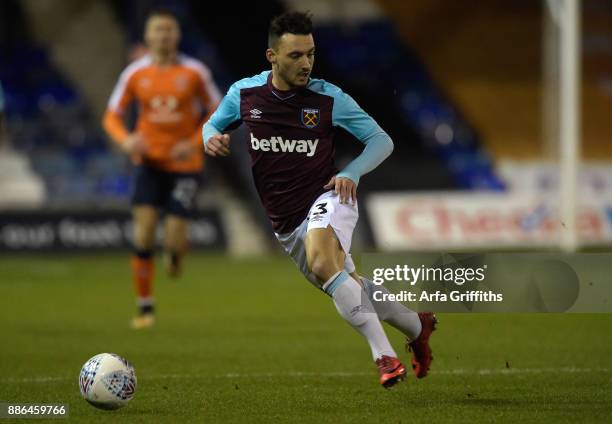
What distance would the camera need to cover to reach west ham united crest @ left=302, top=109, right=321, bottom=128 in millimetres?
6688

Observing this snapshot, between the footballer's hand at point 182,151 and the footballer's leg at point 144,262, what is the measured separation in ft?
1.62

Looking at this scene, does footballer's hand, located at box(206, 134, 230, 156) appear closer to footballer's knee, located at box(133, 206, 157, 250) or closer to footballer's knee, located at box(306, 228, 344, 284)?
footballer's knee, located at box(306, 228, 344, 284)

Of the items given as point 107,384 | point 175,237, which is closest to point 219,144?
point 107,384

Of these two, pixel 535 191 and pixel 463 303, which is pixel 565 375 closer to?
pixel 463 303

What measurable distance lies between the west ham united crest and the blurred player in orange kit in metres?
4.30

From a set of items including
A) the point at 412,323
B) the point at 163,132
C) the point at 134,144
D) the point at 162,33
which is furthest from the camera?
the point at 163,132

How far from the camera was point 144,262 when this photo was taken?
10.8 meters

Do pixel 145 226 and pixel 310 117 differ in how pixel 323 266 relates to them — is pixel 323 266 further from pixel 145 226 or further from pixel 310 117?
pixel 145 226

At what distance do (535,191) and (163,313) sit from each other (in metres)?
10.6

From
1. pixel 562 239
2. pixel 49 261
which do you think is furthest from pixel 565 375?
pixel 49 261

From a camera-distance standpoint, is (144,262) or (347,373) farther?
(144,262)

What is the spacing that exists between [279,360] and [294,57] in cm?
257

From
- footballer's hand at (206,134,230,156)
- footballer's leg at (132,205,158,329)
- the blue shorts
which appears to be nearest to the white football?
footballer's hand at (206,134,230,156)

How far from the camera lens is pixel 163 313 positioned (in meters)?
11.9
